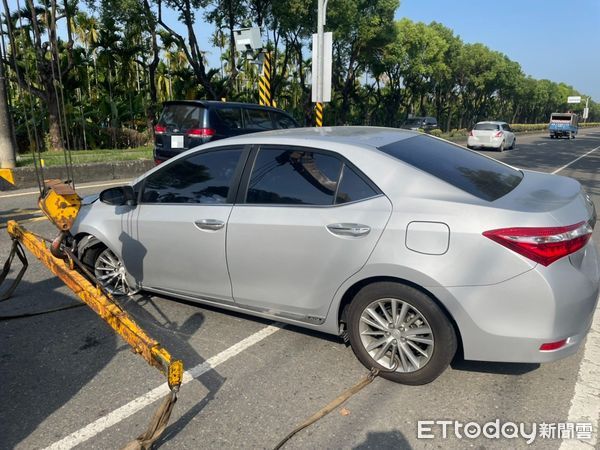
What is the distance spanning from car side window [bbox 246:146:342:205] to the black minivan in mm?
6434

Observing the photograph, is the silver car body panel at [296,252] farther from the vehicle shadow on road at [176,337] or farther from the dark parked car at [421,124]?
the dark parked car at [421,124]

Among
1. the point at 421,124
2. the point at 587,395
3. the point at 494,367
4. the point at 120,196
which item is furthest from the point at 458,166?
the point at 421,124

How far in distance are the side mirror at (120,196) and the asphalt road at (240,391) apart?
0.95 metres

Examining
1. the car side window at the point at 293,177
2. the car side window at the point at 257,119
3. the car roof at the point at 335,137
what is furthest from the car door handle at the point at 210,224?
the car side window at the point at 257,119

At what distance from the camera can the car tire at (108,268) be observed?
14.1 ft

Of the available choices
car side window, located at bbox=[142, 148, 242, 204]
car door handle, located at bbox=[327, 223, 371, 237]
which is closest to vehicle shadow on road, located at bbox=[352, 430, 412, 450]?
car door handle, located at bbox=[327, 223, 371, 237]

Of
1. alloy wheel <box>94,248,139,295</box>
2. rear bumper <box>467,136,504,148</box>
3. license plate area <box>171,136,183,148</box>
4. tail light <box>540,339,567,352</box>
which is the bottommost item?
rear bumper <box>467,136,504,148</box>

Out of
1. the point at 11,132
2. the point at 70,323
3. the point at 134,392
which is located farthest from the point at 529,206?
the point at 11,132

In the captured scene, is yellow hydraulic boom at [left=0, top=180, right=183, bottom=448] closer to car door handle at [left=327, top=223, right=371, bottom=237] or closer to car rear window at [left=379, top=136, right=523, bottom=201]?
car door handle at [left=327, top=223, right=371, bottom=237]

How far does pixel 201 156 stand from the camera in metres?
3.73

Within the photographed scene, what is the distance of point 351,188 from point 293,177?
446 millimetres

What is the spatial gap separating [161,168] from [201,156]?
401mm

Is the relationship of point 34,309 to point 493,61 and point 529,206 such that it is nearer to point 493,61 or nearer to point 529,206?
point 529,206

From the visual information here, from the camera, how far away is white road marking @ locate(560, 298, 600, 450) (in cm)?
254
